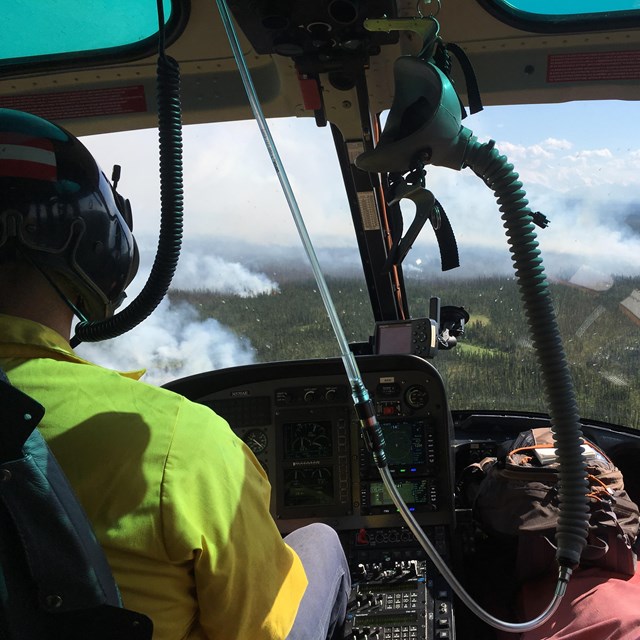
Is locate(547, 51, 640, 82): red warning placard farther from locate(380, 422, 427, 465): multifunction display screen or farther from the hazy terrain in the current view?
locate(380, 422, 427, 465): multifunction display screen

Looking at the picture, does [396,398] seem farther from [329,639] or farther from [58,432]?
[58,432]

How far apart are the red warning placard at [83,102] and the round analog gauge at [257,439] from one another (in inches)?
47.7

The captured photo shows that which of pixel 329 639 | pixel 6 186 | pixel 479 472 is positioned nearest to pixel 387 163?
pixel 6 186

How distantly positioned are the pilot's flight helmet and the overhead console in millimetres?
1406

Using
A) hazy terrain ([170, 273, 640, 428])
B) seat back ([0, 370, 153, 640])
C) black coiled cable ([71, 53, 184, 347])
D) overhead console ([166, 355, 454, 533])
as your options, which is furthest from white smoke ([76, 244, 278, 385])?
seat back ([0, 370, 153, 640])

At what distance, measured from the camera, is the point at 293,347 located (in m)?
2.83

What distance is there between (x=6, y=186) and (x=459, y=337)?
1994 mm

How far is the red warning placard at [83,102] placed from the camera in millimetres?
2164

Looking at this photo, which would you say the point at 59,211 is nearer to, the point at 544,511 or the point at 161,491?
the point at 161,491

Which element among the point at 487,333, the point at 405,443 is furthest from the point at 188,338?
the point at 487,333

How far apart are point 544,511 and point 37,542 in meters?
1.47

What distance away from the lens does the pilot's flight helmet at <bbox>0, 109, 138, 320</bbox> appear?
1.00 m

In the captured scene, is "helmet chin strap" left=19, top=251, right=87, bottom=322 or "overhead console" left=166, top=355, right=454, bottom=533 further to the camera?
"overhead console" left=166, top=355, right=454, bottom=533

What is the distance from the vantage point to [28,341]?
0.94 metres
